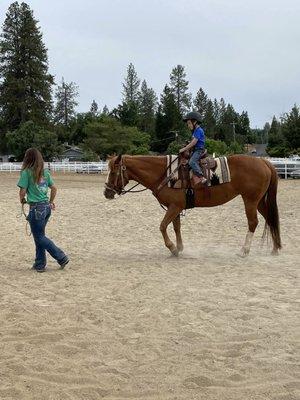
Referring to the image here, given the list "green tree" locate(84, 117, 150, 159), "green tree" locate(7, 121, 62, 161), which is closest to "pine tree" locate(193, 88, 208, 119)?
"green tree" locate(84, 117, 150, 159)

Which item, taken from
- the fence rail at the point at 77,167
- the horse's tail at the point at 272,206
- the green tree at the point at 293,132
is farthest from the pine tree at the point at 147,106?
the horse's tail at the point at 272,206

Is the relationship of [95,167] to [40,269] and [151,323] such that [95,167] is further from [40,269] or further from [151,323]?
[151,323]

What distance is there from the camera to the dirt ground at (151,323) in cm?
369

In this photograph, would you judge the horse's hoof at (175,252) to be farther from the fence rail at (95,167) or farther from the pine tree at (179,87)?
the pine tree at (179,87)

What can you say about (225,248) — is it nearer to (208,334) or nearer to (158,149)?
(208,334)

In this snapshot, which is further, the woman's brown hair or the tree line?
the tree line

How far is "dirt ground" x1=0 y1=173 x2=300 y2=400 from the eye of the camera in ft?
12.1

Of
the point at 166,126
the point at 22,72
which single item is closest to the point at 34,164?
the point at 22,72

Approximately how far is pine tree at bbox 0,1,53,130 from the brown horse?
59665mm

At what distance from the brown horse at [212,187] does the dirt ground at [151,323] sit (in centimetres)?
70

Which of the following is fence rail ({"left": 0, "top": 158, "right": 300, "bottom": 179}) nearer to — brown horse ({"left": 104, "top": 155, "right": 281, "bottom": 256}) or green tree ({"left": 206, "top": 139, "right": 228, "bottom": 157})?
green tree ({"left": 206, "top": 139, "right": 228, "bottom": 157})

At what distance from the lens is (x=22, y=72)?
68125mm

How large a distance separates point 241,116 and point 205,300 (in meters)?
128

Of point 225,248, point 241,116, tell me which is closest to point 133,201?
point 225,248
